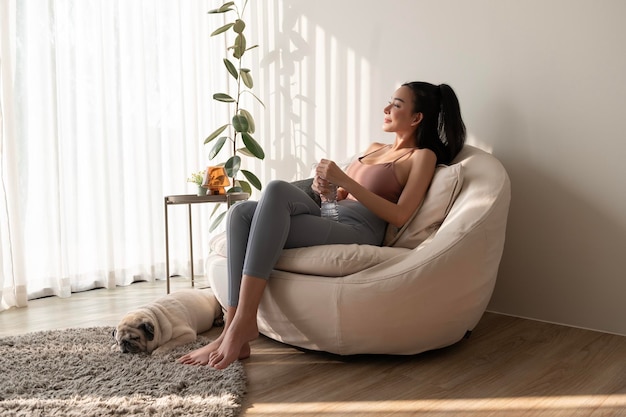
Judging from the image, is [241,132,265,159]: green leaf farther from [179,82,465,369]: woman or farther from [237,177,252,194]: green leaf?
[179,82,465,369]: woman

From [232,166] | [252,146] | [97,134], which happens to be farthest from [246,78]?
[97,134]

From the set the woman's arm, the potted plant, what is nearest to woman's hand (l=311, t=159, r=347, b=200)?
the woman's arm

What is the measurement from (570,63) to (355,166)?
963 mm

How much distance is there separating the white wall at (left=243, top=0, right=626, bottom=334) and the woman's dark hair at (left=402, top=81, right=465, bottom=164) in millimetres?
254

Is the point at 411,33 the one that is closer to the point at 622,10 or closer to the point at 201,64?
the point at 622,10

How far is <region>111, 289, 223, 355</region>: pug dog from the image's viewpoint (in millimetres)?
2109

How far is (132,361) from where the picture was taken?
2.01 metres

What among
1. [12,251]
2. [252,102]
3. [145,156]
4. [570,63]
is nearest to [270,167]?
[252,102]

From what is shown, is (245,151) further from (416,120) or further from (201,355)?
(201,355)

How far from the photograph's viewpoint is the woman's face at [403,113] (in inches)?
100

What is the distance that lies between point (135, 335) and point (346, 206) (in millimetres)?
920

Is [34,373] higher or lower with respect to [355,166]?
lower

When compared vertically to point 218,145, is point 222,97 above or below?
above

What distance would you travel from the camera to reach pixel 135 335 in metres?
2.10
